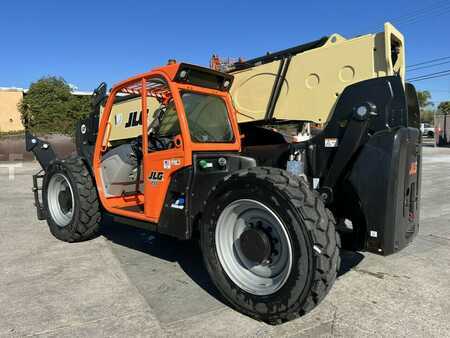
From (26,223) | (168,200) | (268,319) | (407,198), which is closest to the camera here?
(268,319)

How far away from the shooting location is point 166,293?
3730mm

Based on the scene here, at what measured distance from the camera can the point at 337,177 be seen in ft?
11.5

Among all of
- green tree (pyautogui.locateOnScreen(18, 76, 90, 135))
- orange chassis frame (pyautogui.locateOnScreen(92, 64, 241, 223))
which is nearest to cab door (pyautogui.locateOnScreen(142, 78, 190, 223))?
orange chassis frame (pyautogui.locateOnScreen(92, 64, 241, 223))

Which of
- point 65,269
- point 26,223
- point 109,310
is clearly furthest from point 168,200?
point 26,223

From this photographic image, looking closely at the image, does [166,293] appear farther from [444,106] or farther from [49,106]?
[444,106]

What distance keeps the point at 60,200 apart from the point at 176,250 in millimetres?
1918

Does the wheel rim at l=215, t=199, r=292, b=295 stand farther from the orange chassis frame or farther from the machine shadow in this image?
the orange chassis frame

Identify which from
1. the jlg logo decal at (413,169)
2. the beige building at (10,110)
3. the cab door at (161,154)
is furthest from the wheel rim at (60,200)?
the beige building at (10,110)

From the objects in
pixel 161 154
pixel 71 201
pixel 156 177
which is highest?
pixel 161 154

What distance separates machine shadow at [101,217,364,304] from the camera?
4.13 meters

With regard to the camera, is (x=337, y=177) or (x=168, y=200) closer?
(x=337, y=177)

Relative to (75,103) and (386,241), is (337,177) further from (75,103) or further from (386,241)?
(75,103)

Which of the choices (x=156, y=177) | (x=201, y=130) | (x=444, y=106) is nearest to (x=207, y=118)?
(x=201, y=130)

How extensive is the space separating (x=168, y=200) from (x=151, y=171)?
0.44 meters
